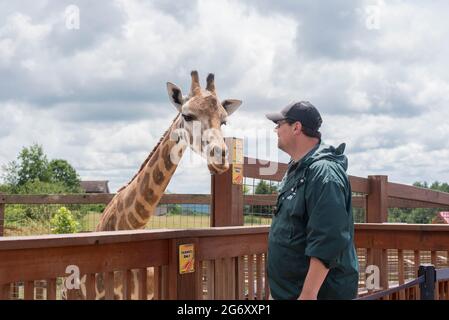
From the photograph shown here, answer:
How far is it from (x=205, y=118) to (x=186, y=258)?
200 centimetres

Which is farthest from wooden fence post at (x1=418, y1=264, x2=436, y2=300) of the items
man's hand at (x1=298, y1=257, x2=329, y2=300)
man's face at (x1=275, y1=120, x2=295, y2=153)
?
man's face at (x1=275, y1=120, x2=295, y2=153)

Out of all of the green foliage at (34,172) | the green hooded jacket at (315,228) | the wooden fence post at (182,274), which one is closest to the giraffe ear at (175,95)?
the wooden fence post at (182,274)

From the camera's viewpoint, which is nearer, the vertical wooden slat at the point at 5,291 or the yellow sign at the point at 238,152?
the vertical wooden slat at the point at 5,291

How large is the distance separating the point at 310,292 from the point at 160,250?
4.10ft

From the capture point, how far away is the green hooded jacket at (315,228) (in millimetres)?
2816

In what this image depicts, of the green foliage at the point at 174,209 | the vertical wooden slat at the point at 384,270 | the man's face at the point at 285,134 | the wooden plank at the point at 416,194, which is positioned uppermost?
the man's face at the point at 285,134

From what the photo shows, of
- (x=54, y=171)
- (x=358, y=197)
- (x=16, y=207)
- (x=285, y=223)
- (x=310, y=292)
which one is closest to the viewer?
(x=310, y=292)

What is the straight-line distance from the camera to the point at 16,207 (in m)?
14.5

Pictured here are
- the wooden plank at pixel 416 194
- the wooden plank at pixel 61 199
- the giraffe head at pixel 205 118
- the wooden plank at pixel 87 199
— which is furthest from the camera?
the wooden plank at pixel 61 199

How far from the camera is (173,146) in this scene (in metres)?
5.95

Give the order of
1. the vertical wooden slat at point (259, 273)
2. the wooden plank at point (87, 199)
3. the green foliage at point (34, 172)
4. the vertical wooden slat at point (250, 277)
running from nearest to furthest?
the vertical wooden slat at point (250, 277) < the vertical wooden slat at point (259, 273) < the wooden plank at point (87, 199) < the green foliage at point (34, 172)

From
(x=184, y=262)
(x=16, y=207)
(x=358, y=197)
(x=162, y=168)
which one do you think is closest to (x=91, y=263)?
(x=184, y=262)

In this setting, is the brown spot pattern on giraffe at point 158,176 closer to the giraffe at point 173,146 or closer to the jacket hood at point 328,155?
the giraffe at point 173,146

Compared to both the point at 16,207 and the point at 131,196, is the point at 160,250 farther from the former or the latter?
the point at 16,207
